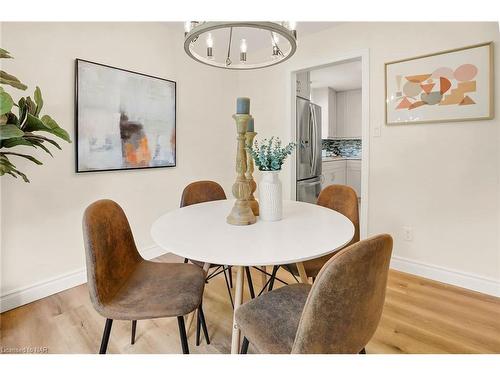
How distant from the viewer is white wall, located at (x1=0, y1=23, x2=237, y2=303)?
196cm

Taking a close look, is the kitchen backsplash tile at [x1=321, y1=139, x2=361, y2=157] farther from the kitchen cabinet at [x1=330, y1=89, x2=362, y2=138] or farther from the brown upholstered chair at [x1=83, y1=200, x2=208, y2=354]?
the brown upholstered chair at [x1=83, y1=200, x2=208, y2=354]

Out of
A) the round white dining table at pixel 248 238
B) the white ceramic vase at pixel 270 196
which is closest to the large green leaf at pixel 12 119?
the round white dining table at pixel 248 238

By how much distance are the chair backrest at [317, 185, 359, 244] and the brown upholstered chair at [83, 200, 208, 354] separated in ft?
3.29

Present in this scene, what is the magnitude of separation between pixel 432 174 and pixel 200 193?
187 centimetres

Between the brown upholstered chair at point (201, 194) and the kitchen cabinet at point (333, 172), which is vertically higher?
the kitchen cabinet at point (333, 172)

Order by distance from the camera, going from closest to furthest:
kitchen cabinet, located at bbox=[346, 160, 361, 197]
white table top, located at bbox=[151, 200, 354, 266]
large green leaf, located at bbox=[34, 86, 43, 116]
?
white table top, located at bbox=[151, 200, 354, 266] → large green leaf, located at bbox=[34, 86, 43, 116] → kitchen cabinet, located at bbox=[346, 160, 361, 197]

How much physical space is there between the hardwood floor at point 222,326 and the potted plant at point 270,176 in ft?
2.59

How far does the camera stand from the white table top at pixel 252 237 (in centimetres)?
101

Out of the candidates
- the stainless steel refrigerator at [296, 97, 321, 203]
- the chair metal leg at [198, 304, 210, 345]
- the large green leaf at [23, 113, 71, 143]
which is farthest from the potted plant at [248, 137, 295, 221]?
the stainless steel refrigerator at [296, 97, 321, 203]

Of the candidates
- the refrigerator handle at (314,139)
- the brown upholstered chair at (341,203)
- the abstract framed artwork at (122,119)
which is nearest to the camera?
the brown upholstered chair at (341,203)

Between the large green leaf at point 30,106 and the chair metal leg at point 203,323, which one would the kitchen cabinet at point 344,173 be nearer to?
the chair metal leg at point 203,323

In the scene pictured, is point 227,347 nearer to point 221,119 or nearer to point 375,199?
point 375,199

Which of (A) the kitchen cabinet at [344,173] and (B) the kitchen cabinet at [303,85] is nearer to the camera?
(B) the kitchen cabinet at [303,85]
